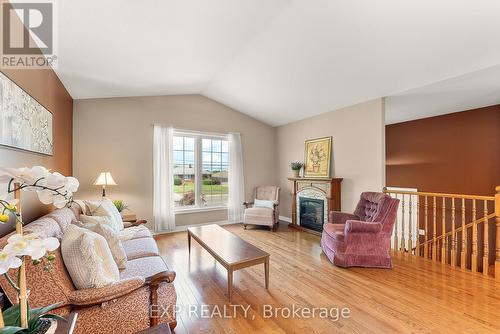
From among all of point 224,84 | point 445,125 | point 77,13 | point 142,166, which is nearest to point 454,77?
point 445,125

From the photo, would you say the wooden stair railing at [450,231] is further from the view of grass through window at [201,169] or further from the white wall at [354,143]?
the view of grass through window at [201,169]

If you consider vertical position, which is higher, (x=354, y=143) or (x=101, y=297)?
(x=354, y=143)

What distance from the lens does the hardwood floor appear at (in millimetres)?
1798

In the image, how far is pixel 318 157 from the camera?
4.58m

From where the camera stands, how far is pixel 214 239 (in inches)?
110

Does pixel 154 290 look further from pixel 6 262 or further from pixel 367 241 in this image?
pixel 367 241

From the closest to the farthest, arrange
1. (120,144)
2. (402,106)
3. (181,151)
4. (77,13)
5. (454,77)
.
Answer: (77,13) < (454,77) < (402,106) < (120,144) < (181,151)

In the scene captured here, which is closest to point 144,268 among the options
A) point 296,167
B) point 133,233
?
point 133,233

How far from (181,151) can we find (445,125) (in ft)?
17.2

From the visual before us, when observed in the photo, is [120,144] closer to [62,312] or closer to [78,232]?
[78,232]

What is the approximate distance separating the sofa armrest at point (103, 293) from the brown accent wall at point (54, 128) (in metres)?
0.81

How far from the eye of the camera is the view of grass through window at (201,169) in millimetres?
4797

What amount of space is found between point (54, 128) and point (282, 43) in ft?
10.0

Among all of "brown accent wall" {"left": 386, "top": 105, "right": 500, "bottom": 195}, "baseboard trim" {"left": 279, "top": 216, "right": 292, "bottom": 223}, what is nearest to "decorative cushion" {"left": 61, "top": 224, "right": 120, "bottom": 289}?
"baseboard trim" {"left": 279, "top": 216, "right": 292, "bottom": 223}
